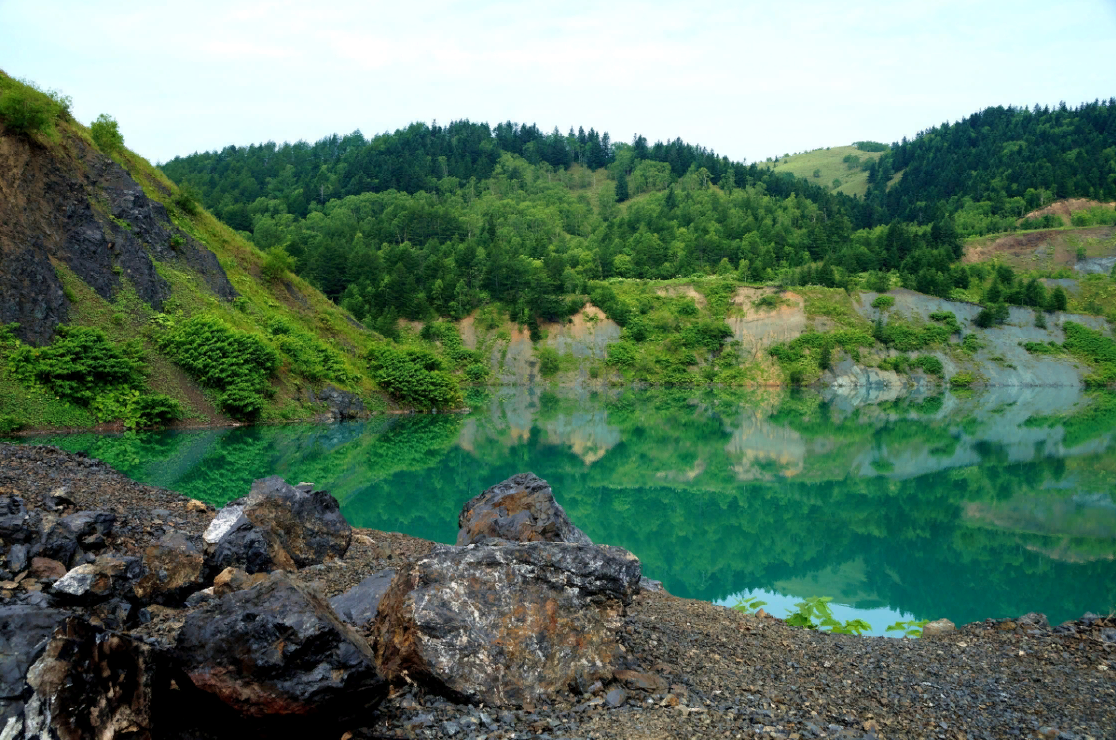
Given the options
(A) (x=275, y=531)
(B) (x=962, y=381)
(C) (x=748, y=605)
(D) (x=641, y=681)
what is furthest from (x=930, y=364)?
(D) (x=641, y=681)

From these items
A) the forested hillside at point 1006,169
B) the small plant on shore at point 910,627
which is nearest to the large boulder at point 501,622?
the small plant on shore at point 910,627

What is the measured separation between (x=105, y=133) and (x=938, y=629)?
5080 centimetres

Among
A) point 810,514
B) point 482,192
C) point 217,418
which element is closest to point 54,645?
point 810,514

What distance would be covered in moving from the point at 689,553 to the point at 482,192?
137406 mm

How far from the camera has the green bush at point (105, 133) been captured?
4419 cm

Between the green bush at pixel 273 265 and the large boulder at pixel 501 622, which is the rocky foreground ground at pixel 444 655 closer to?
the large boulder at pixel 501 622

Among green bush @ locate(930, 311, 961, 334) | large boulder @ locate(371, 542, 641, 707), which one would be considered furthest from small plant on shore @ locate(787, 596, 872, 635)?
green bush @ locate(930, 311, 961, 334)

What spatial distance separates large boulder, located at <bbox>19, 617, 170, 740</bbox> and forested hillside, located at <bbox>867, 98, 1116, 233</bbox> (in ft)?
500

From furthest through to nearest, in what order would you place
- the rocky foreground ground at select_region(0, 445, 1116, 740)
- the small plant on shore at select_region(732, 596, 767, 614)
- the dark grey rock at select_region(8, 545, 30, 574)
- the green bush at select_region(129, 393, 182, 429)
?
the green bush at select_region(129, 393, 182, 429) → the small plant on shore at select_region(732, 596, 767, 614) → the dark grey rock at select_region(8, 545, 30, 574) → the rocky foreground ground at select_region(0, 445, 1116, 740)

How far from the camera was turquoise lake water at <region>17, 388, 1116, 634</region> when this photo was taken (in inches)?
634

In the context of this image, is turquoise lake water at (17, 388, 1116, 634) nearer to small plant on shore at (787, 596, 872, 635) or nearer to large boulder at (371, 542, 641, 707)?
small plant on shore at (787, 596, 872, 635)

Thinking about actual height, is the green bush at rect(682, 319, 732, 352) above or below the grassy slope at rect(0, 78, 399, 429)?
below

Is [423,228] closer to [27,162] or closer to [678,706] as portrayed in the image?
[27,162]

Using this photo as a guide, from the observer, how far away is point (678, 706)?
6.17 meters
